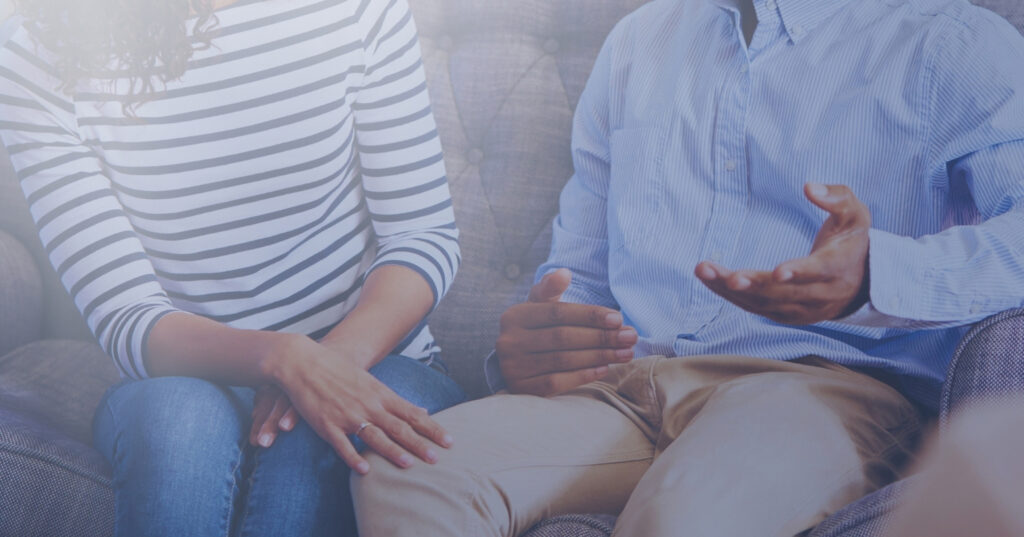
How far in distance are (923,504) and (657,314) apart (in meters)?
0.31

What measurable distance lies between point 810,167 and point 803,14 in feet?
0.41

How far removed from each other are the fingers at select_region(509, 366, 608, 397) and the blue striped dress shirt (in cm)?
5

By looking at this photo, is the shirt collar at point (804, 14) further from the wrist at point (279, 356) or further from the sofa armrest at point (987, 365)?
the wrist at point (279, 356)

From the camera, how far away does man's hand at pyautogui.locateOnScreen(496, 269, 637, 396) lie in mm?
620

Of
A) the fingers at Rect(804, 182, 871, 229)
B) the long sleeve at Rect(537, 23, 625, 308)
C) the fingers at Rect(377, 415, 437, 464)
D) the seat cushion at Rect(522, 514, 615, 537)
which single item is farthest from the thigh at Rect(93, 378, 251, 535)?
the fingers at Rect(804, 182, 871, 229)

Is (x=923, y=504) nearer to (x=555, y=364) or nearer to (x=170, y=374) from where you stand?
(x=555, y=364)

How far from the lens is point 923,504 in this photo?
0.35 metres

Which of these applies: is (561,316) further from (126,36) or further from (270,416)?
(126,36)

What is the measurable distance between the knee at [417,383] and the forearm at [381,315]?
0.02m

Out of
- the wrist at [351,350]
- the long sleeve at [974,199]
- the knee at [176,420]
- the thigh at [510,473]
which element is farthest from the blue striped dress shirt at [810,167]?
the knee at [176,420]

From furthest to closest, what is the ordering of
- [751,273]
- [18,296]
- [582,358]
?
1. [18,296]
2. [582,358]
3. [751,273]

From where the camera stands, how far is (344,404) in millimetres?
550

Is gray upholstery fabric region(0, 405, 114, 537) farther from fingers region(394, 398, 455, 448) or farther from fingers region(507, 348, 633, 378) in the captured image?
fingers region(507, 348, 633, 378)

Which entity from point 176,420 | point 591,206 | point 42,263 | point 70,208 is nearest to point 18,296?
point 42,263
